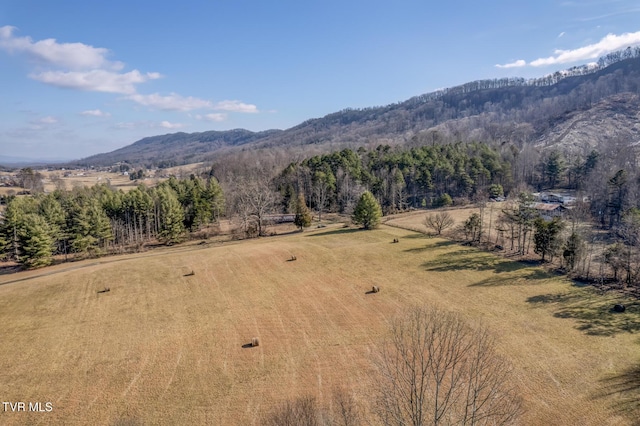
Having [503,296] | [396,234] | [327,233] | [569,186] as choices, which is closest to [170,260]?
[327,233]

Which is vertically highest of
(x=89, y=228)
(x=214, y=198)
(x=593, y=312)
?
(x=214, y=198)

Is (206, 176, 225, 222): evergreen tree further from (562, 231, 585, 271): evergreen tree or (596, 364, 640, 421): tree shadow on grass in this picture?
(596, 364, 640, 421): tree shadow on grass

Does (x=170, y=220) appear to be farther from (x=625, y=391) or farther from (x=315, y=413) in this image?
(x=625, y=391)

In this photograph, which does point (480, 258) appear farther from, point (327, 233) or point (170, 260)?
point (170, 260)

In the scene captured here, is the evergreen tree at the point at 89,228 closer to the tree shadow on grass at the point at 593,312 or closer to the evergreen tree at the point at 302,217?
the evergreen tree at the point at 302,217

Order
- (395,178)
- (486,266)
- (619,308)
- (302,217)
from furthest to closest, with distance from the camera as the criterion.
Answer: (395,178) → (302,217) → (486,266) → (619,308)

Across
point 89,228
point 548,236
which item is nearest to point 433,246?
point 548,236

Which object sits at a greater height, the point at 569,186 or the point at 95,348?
the point at 569,186

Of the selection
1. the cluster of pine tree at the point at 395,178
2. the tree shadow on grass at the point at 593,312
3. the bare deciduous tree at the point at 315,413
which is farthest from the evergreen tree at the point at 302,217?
the bare deciduous tree at the point at 315,413
